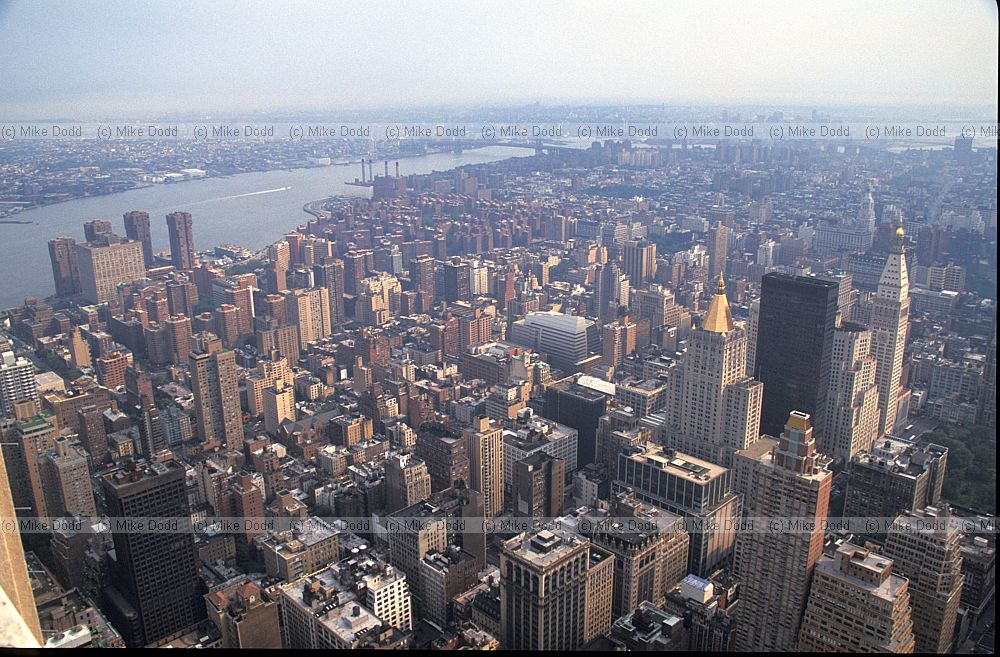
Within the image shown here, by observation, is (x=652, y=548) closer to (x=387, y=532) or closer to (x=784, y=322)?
(x=387, y=532)

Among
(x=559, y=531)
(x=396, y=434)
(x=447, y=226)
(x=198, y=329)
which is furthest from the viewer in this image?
(x=447, y=226)

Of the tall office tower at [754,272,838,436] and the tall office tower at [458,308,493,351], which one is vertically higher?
the tall office tower at [754,272,838,436]

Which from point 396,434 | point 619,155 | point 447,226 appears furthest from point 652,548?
point 619,155

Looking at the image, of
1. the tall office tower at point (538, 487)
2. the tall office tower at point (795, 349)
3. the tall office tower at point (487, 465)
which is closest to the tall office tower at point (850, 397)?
the tall office tower at point (795, 349)

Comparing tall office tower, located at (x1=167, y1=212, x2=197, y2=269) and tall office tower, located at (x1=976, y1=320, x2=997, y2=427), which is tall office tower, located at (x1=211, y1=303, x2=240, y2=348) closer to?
tall office tower, located at (x1=167, y1=212, x2=197, y2=269)

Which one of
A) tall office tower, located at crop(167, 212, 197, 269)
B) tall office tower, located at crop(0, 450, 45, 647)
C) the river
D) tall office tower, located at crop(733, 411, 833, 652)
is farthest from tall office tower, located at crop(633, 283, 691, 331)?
tall office tower, located at crop(0, 450, 45, 647)

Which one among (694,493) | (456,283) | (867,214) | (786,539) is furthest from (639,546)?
(456,283)
